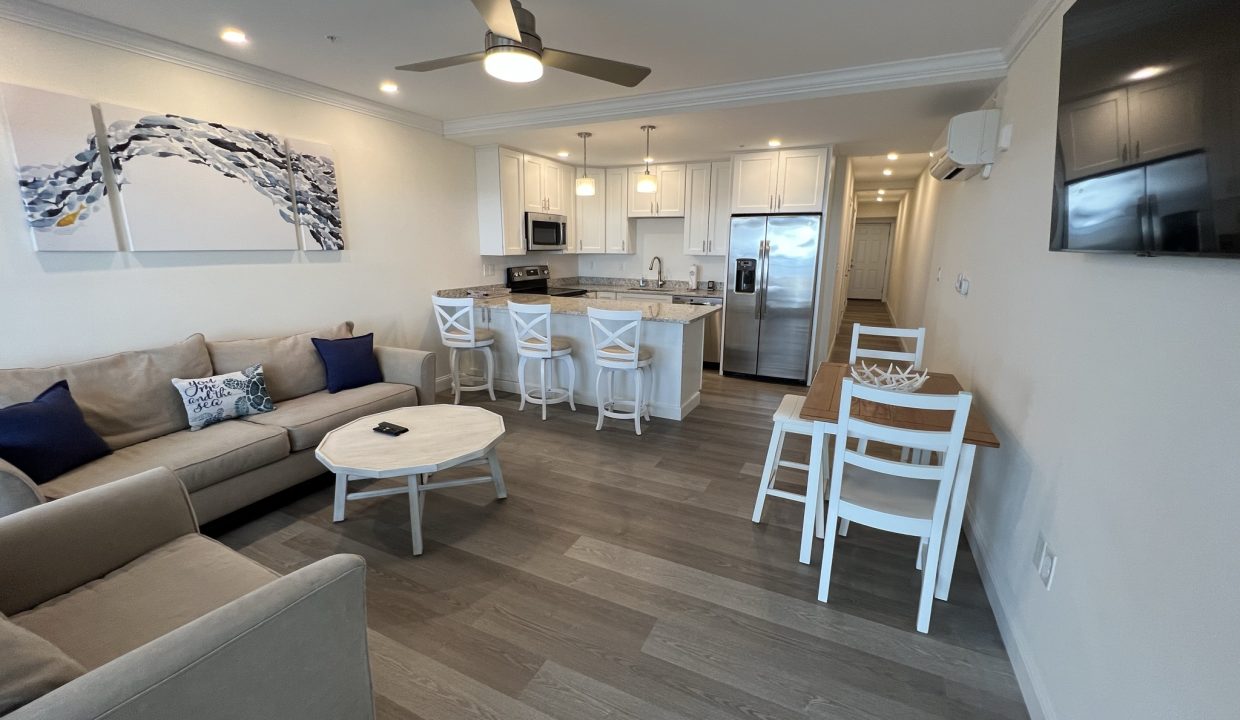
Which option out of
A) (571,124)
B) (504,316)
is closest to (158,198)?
(504,316)

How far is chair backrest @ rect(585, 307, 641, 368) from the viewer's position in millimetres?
3684

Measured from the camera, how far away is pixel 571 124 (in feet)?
13.5

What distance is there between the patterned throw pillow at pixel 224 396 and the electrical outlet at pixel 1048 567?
3821 millimetres

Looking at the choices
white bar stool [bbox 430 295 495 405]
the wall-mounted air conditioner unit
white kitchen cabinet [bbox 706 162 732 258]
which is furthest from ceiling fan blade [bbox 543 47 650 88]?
white kitchen cabinet [bbox 706 162 732 258]

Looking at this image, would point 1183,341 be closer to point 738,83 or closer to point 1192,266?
point 1192,266

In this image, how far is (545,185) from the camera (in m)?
5.77

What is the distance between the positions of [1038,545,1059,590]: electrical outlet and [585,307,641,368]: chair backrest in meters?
2.57

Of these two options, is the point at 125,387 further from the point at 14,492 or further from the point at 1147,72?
the point at 1147,72

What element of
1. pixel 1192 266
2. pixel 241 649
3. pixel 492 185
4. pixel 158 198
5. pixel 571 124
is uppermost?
pixel 571 124

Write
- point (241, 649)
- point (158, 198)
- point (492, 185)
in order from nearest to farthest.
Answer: point (241, 649) < point (158, 198) < point (492, 185)

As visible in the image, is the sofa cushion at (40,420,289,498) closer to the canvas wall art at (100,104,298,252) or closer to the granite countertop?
the canvas wall art at (100,104,298,252)

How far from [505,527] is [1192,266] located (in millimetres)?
2671

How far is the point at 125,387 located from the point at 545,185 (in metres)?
4.30

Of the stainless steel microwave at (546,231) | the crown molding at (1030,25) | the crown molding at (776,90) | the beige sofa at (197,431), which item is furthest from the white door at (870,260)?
the beige sofa at (197,431)
